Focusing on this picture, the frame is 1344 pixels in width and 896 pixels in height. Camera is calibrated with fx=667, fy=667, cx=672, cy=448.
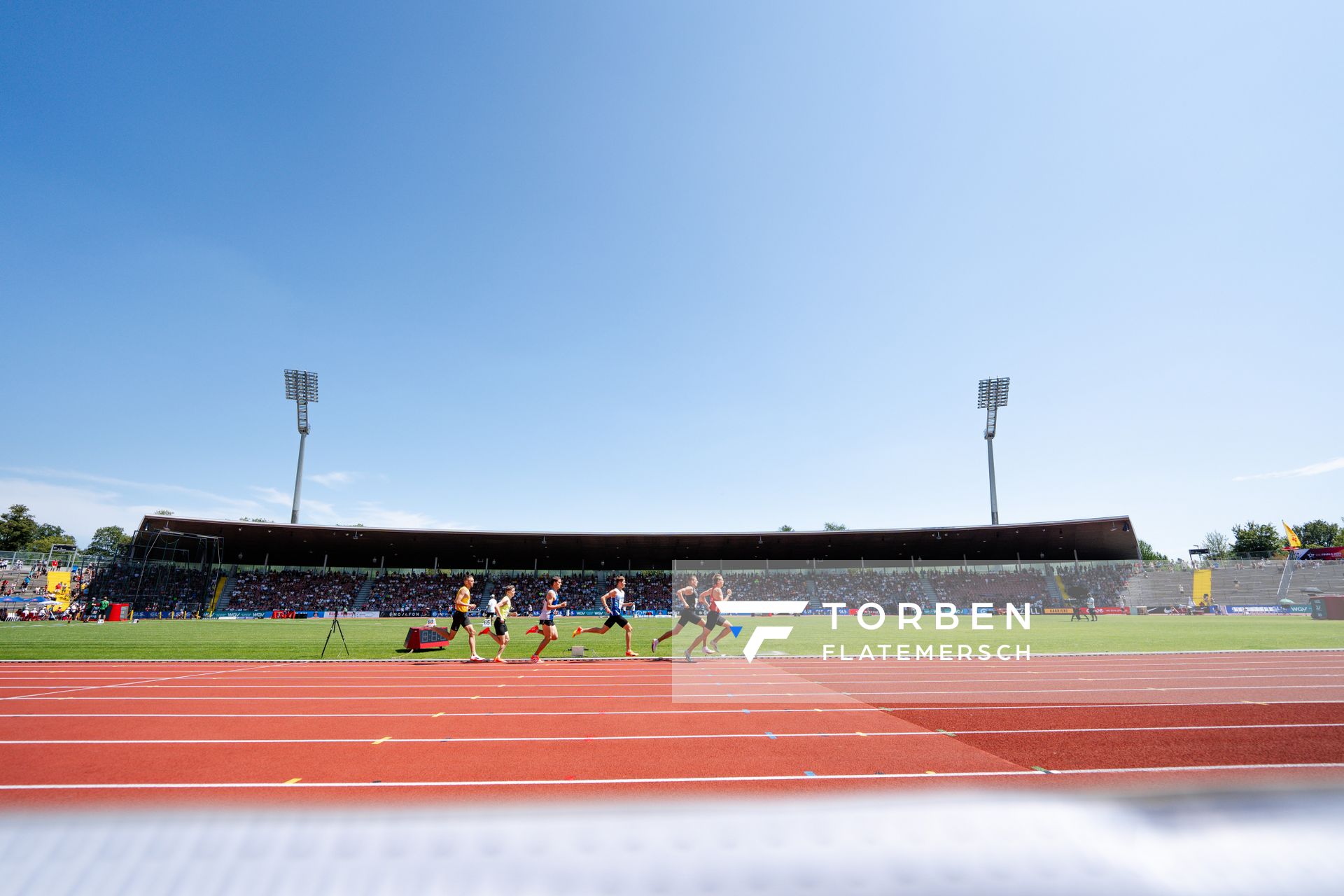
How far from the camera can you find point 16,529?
87.2 meters

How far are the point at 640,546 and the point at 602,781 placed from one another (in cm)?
4553

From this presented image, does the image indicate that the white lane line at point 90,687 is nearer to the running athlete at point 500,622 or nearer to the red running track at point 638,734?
the red running track at point 638,734

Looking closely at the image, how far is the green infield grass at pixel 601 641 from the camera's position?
1580 centimetres

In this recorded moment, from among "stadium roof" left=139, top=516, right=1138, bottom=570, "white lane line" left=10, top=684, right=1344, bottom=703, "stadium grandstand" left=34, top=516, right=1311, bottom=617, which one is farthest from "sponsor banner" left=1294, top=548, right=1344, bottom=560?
"white lane line" left=10, top=684, right=1344, bottom=703

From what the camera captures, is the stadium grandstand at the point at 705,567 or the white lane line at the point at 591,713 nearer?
the white lane line at the point at 591,713

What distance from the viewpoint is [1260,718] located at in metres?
7.56

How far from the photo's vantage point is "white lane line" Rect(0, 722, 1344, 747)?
6449mm

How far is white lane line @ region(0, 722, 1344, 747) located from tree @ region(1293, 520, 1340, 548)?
398 ft

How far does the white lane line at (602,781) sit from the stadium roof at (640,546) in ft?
131

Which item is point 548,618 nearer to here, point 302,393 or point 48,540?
point 302,393

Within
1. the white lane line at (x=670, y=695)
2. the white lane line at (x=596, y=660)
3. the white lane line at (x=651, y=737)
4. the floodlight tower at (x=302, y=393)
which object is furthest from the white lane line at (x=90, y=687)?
the floodlight tower at (x=302, y=393)

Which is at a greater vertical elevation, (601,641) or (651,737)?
(651,737)

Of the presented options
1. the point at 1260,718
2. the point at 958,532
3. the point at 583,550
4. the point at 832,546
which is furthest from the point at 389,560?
the point at 1260,718

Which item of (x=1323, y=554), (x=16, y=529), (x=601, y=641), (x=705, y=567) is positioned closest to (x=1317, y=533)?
(x=1323, y=554)
